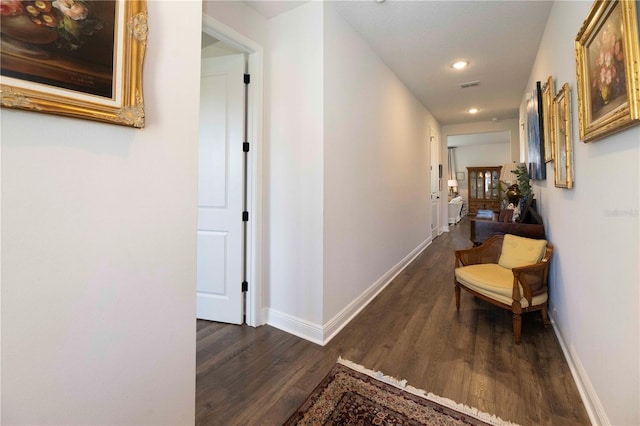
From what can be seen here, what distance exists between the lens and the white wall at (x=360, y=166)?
7.44 ft

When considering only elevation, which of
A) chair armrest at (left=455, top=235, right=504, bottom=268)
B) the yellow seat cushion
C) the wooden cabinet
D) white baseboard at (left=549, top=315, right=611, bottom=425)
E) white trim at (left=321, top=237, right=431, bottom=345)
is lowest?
white baseboard at (left=549, top=315, right=611, bottom=425)

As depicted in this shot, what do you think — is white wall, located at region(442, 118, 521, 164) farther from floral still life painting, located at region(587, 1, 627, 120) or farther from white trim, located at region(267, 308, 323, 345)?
white trim, located at region(267, 308, 323, 345)

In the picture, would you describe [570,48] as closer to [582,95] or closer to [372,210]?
[582,95]

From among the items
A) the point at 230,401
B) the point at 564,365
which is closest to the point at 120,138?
the point at 230,401

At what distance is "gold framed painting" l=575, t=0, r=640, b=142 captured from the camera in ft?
3.25

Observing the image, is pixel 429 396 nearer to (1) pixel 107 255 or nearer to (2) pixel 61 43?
(1) pixel 107 255

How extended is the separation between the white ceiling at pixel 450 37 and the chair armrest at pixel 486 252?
1.99m

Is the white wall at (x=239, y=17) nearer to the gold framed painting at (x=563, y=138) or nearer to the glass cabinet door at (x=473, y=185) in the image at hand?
the gold framed painting at (x=563, y=138)

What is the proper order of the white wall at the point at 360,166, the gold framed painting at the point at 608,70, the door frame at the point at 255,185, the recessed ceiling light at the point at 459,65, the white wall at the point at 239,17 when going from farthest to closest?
the recessed ceiling light at the point at 459,65 < the door frame at the point at 255,185 < the white wall at the point at 360,166 < the white wall at the point at 239,17 < the gold framed painting at the point at 608,70

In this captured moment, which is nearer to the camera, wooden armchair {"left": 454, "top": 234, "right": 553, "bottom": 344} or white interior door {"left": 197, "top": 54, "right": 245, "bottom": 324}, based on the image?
wooden armchair {"left": 454, "top": 234, "right": 553, "bottom": 344}

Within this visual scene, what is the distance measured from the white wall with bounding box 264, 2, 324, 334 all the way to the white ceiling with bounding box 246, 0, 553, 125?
0.30 meters

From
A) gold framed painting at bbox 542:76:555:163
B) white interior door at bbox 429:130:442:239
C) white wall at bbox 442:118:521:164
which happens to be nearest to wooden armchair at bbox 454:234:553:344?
gold framed painting at bbox 542:76:555:163

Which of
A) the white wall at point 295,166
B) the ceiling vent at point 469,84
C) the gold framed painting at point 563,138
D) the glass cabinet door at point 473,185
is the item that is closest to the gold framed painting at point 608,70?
the gold framed painting at point 563,138

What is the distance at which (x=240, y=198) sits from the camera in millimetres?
2408
